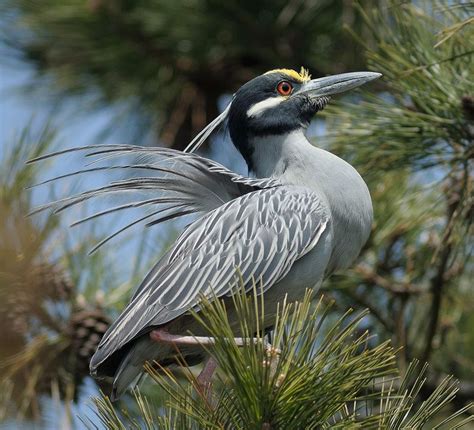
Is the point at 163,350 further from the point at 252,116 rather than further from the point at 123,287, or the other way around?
the point at 252,116

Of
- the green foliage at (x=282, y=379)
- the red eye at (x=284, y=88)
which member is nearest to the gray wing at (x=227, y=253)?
the red eye at (x=284, y=88)

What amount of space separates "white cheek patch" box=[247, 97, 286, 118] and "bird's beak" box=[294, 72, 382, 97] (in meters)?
0.10

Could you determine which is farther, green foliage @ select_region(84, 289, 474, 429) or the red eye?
the red eye

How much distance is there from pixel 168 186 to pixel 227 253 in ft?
1.08

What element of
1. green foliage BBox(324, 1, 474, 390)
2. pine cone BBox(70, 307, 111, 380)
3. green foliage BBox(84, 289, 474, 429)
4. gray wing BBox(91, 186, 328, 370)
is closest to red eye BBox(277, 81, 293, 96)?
green foliage BBox(324, 1, 474, 390)

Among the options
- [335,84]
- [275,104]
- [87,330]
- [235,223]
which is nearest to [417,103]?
[335,84]

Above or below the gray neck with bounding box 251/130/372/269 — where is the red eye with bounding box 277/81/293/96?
above

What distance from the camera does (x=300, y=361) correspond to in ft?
7.95

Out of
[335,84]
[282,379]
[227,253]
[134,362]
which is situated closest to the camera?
[282,379]

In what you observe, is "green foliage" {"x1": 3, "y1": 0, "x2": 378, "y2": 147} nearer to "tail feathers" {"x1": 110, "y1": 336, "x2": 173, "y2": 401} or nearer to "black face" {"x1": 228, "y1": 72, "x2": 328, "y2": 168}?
"black face" {"x1": 228, "y1": 72, "x2": 328, "y2": 168}

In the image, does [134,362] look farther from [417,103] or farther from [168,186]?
[417,103]

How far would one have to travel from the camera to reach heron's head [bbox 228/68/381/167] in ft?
12.9

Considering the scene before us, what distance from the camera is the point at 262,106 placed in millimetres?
3936

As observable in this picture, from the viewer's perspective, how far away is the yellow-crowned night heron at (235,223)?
330 centimetres
